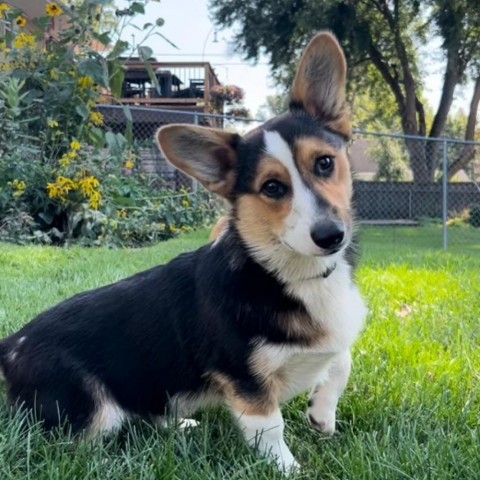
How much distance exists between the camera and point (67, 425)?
2045 mm

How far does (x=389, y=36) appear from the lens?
19.9m

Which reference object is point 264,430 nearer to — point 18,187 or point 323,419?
point 323,419

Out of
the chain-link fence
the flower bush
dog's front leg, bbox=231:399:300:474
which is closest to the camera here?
dog's front leg, bbox=231:399:300:474

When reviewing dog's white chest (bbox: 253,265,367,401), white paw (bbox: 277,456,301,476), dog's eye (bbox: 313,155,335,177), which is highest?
dog's eye (bbox: 313,155,335,177)

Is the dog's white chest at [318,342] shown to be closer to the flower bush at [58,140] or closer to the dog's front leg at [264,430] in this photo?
the dog's front leg at [264,430]

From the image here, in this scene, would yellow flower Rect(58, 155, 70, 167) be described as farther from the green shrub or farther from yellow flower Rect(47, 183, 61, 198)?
the green shrub

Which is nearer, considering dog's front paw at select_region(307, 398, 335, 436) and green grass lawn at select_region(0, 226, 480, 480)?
green grass lawn at select_region(0, 226, 480, 480)

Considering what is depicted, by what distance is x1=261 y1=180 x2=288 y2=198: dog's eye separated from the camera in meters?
2.09

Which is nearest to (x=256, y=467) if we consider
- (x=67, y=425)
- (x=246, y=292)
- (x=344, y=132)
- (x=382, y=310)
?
(x=246, y=292)

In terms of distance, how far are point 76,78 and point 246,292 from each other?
545 centimetres

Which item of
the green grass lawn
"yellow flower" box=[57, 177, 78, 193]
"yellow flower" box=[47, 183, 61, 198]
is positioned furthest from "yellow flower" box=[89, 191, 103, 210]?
the green grass lawn

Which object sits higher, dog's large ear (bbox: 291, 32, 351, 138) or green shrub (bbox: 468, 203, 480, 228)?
dog's large ear (bbox: 291, 32, 351, 138)

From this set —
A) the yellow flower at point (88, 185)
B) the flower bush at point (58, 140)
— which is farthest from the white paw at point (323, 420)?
the yellow flower at point (88, 185)

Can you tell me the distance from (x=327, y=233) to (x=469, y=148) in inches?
727
